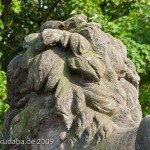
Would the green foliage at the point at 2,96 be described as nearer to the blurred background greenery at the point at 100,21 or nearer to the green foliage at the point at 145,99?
the blurred background greenery at the point at 100,21

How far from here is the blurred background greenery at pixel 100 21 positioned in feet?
30.5

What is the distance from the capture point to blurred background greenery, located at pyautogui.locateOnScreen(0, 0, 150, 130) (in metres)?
9.30

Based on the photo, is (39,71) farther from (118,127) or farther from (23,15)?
(23,15)

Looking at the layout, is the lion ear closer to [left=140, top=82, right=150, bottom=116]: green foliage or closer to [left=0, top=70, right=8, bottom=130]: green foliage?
[left=140, top=82, right=150, bottom=116]: green foliage

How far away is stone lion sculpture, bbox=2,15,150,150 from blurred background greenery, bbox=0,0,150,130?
4.95 meters

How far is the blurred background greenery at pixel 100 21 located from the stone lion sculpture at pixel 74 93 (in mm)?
4950

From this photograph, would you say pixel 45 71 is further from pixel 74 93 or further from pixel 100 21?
pixel 100 21

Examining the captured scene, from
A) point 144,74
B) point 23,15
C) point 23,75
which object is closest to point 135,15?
point 144,74

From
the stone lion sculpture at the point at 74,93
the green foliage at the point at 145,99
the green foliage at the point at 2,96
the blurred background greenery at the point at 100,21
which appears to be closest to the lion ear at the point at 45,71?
the stone lion sculpture at the point at 74,93

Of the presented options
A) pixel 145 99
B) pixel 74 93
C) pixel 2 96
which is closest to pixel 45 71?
pixel 74 93

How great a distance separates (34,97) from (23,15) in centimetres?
1080

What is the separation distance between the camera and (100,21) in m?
9.94

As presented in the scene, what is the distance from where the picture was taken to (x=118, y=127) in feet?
11.0

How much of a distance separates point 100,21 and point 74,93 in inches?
259
